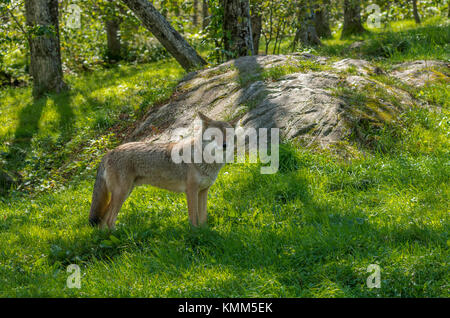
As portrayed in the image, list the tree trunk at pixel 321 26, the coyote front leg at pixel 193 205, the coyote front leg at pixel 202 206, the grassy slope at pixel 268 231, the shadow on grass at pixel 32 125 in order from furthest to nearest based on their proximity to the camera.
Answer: the tree trunk at pixel 321 26
the shadow on grass at pixel 32 125
the coyote front leg at pixel 202 206
the coyote front leg at pixel 193 205
the grassy slope at pixel 268 231

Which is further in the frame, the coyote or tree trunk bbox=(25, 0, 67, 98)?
tree trunk bbox=(25, 0, 67, 98)

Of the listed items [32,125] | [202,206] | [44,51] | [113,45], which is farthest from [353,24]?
[202,206]

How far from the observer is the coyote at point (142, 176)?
5.55 metres

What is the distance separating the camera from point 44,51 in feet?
43.7

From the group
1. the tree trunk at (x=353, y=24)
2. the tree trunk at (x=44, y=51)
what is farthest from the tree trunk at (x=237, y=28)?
the tree trunk at (x=353, y=24)

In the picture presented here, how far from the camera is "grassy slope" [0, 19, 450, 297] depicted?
13.9 ft

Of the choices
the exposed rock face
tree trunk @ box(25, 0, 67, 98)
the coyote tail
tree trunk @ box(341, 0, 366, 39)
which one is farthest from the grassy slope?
tree trunk @ box(341, 0, 366, 39)

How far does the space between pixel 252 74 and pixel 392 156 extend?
3.56 metres

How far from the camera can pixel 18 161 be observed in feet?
32.4

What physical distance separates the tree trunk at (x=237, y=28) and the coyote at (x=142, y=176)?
619 centimetres

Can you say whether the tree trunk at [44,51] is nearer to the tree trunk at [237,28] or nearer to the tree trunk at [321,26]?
the tree trunk at [237,28]

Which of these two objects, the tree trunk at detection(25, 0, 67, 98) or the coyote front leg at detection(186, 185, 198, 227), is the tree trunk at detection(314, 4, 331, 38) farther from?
the coyote front leg at detection(186, 185, 198, 227)

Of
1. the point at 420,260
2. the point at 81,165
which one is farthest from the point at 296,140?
the point at 81,165

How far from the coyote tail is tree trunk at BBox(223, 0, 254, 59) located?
6.43 meters
